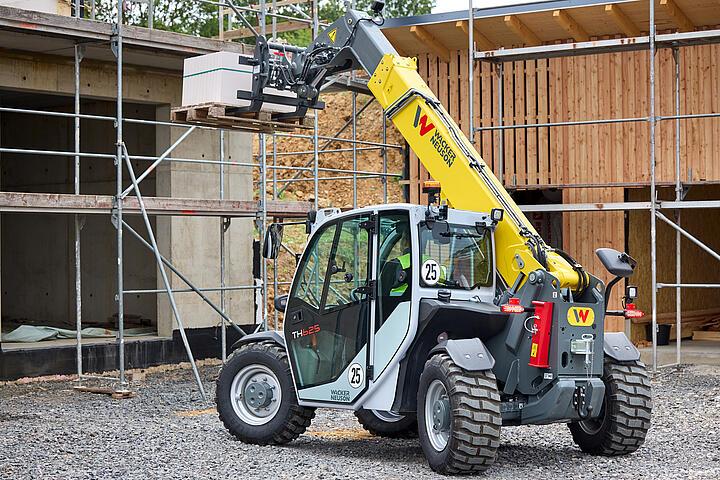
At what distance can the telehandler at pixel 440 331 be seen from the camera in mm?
9242

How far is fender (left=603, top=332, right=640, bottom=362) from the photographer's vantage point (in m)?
9.92

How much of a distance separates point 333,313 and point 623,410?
8.77ft

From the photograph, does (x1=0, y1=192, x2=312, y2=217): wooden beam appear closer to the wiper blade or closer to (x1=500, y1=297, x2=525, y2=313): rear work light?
the wiper blade

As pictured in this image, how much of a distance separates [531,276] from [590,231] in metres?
9.10

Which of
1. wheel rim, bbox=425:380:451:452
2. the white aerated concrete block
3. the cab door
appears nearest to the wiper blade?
the cab door

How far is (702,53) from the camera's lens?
17484mm

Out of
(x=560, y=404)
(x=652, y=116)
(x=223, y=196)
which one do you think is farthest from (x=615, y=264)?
(x=223, y=196)

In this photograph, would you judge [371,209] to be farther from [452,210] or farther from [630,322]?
[630,322]

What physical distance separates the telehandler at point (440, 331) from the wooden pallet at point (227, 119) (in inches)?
90.4

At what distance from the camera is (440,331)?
9664mm

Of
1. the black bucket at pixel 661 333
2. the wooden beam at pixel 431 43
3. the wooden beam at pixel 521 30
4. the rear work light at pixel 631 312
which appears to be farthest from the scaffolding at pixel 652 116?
the rear work light at pixel 631 312

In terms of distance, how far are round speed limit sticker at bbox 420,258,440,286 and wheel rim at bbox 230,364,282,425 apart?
1953mm

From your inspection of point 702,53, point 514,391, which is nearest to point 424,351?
point 514,391

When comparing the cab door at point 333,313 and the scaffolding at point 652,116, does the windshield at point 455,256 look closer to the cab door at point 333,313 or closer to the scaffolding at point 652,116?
the cab door at point 333,313
